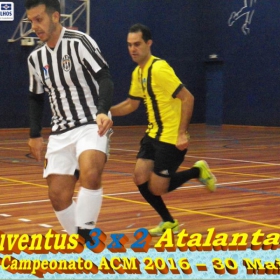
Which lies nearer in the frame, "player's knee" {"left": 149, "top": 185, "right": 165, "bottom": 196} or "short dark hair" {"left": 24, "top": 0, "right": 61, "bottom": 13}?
"short dark hair" {"left": 24, "top": 0, "right": 61, "bottom": 13}

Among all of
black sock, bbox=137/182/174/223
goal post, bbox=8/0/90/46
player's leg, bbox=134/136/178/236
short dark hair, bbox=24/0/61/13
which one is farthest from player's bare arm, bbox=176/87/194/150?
goal post, bbox=8/0/90/46

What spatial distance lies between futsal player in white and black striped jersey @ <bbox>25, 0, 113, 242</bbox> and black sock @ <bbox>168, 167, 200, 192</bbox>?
130 cm

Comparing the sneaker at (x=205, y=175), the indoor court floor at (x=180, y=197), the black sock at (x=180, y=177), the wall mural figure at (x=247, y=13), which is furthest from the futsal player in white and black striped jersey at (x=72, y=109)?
the wall mural figure at (x=247, y=13)

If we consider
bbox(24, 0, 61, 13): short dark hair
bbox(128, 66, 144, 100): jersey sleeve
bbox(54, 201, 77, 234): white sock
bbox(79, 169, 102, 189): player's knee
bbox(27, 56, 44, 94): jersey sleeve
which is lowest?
bbox(54, 201, 77, 234): white sock

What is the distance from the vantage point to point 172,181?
16.9ft

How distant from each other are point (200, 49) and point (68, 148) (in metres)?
15.5

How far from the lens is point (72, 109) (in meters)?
3.88

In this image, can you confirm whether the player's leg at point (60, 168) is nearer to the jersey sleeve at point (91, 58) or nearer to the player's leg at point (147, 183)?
the jersey sleeve at point (91, 58)

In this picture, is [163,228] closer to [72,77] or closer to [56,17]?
[72,77]

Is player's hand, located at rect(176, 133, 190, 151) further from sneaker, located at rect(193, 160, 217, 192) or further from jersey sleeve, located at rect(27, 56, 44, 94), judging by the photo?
jersey sleeve, located at rect(27, 56, 44, 94)

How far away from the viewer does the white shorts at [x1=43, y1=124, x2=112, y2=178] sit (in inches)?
149

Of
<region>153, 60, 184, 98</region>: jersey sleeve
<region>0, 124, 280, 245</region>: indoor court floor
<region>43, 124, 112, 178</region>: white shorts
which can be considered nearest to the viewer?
<region>43, 124, 112, 178</region>: white shorts

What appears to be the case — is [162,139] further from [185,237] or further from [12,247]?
[12,247]

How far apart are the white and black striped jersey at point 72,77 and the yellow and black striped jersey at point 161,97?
1.14 metres
